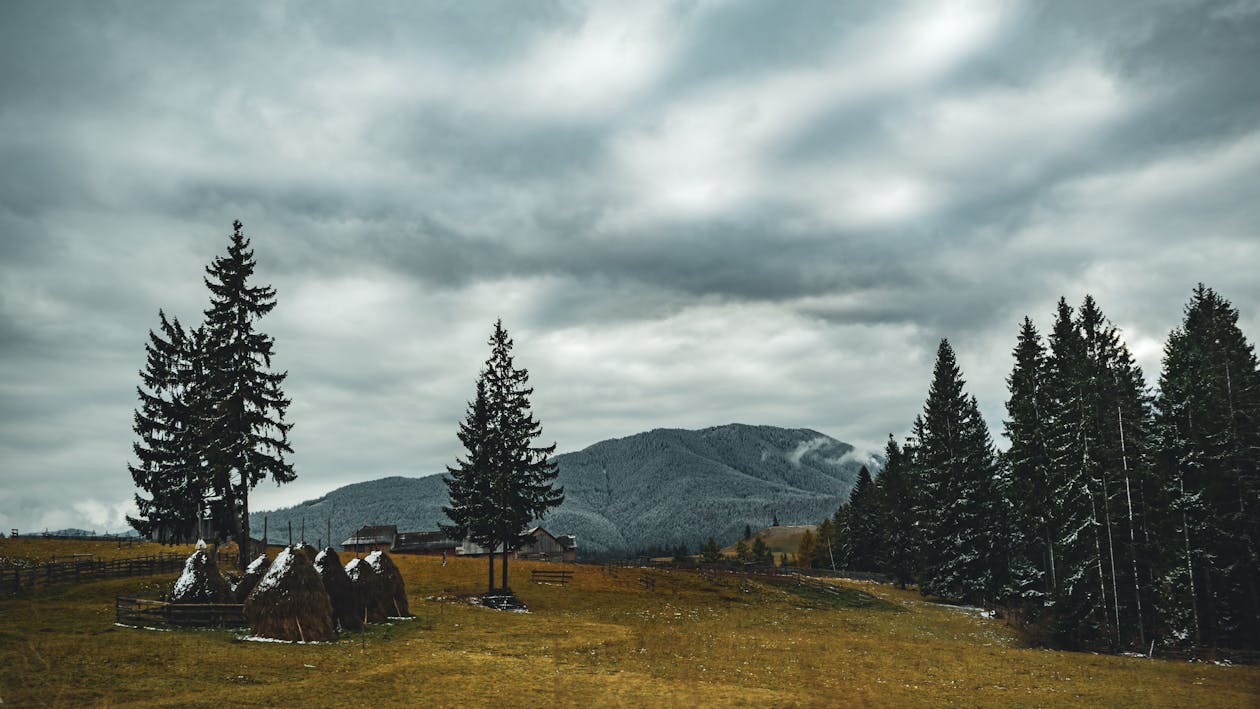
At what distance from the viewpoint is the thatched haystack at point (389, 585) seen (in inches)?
1507

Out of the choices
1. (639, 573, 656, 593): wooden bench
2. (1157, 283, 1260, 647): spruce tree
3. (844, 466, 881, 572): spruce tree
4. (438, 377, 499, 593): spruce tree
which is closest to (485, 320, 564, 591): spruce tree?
(438, 377, 499, 593): spruce tree

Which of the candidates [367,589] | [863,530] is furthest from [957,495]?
[367,589]

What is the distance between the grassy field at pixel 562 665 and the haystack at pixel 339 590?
1330 millimetres

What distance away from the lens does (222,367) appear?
133ft

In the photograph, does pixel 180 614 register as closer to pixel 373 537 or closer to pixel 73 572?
pixel 73 572

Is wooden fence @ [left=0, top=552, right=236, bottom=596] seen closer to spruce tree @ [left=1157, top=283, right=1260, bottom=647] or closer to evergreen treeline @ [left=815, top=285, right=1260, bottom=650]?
evergreen treeline @ [left=815, top=285, right=1260, bottom=650]

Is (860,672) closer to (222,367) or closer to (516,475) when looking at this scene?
(516,475)

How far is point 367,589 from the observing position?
36.9 metres

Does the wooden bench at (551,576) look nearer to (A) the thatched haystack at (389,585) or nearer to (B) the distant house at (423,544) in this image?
(A) the thatched haystack at (389,585)

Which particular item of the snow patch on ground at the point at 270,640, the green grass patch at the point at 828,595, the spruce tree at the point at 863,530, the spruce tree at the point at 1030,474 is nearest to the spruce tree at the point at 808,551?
the spruce tree at the point at 863,530

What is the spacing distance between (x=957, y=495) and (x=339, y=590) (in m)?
47.8

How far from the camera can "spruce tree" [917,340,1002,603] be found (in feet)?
199

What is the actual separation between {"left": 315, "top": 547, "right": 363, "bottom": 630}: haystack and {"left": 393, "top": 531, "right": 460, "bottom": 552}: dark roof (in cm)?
7811

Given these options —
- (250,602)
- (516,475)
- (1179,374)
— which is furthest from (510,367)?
(1179,374)
